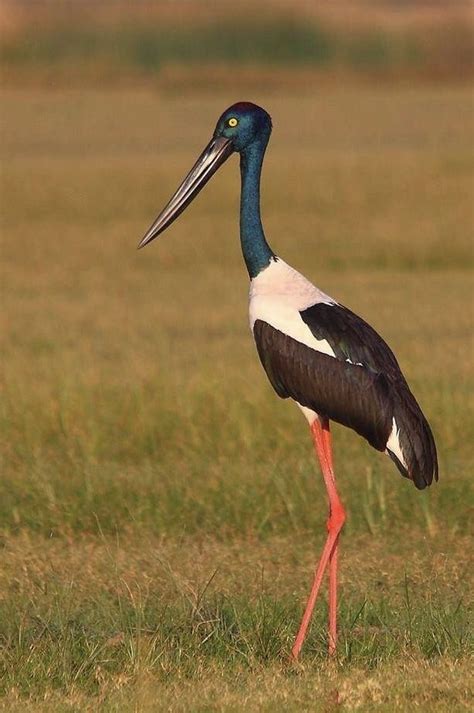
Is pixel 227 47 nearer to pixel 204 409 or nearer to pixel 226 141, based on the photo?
pixel 204 409

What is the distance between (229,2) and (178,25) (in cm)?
823

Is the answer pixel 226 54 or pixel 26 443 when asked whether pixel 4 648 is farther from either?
pixel 226 54

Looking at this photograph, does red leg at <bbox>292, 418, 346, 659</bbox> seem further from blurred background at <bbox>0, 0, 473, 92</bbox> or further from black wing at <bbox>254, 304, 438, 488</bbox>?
blurred background at <bbox>0, 0, 473, 92</bbox>

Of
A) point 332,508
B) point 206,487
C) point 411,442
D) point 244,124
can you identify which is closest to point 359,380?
point 411,442

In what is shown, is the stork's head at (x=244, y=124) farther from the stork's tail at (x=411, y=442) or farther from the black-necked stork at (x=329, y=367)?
the stork's tail at (x=411, y=442)

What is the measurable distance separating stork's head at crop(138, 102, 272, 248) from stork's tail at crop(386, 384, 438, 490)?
107cm

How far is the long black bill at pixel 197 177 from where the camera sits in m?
6.28

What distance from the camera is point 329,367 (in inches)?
233

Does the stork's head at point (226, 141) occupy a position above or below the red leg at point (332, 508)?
above

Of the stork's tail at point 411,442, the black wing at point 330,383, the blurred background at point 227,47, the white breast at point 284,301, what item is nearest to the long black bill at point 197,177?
the white breast at point 284,301

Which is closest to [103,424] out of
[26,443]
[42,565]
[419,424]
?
[26,443]

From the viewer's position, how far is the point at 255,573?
6777 mm

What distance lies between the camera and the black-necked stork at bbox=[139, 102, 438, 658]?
586 cm

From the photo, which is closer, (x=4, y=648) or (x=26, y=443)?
(x=4, y=648)
